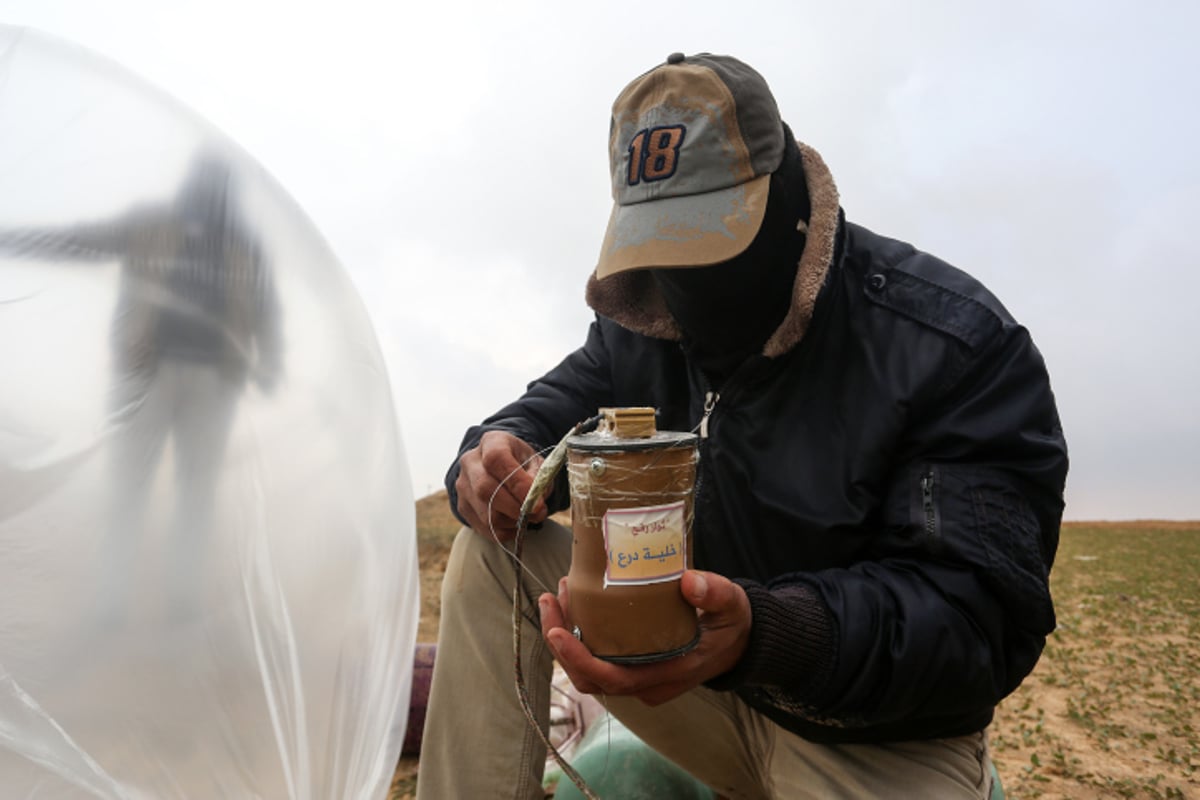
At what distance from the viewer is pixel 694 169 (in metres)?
1.82

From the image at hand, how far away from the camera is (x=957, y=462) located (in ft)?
5.55

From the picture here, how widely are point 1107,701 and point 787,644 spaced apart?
3678 millimetres

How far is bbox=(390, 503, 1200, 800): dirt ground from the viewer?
3.16 meters

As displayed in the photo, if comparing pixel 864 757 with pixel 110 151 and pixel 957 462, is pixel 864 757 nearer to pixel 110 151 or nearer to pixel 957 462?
pixel 957 462

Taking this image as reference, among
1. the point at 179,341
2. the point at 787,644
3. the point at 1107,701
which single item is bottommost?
the point at 1107,701

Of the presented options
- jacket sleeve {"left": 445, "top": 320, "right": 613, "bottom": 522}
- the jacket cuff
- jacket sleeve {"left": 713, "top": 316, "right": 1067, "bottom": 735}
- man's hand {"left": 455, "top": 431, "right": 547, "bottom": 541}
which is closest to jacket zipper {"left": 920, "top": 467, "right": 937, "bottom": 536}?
jacket sleeve {"left": 713, "top": 316, "right": 1067, "bottom": 735}

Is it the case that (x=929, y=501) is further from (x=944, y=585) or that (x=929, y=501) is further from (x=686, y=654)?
(x=686, y=654)

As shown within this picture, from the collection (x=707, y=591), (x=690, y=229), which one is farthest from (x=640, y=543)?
(x=690, y=229)

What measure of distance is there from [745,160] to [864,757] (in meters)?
1.42

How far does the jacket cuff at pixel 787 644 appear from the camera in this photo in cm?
144

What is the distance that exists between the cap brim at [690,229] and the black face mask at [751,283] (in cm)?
8

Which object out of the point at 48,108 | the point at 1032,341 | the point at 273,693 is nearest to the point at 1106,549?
the point at 1032,341

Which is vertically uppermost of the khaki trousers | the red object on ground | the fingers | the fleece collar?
the fleece collar

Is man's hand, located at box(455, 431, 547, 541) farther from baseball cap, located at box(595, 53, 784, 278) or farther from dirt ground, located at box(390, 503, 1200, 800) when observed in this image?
dirt ground, located at box(390, 503, 1200, 800)
